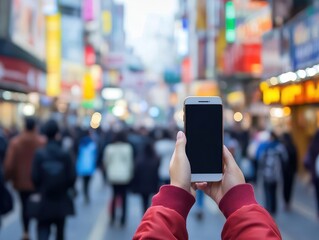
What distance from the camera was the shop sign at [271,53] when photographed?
23.3 metres

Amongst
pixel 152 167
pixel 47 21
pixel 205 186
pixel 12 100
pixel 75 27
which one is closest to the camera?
pixel 205 186

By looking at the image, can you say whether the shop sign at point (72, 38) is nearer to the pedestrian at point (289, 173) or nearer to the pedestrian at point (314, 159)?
the pedestrian at point (289, 173)

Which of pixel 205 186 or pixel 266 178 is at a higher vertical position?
pixel 205 186

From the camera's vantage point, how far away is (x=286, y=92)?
1850 cm

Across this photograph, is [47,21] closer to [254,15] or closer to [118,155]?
[254,15]

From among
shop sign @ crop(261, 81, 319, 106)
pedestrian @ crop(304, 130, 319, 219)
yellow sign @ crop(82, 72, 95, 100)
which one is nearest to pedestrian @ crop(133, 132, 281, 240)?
pedestrian @ crop(304, 130, 319, 219)

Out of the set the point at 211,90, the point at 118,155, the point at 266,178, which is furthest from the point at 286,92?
the point at 211,90

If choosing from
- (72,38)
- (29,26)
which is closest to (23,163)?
(29,26)

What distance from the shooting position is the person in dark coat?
24.7 ft

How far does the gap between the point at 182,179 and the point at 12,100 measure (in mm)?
25985

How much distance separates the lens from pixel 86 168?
47.9 ft

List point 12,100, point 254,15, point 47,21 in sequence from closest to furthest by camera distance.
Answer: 1. point 12,100
2. point 254,15
3. point 47,21

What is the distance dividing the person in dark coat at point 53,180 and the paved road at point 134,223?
316 cm

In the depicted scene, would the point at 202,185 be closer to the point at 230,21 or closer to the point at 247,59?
the point at 247,59
